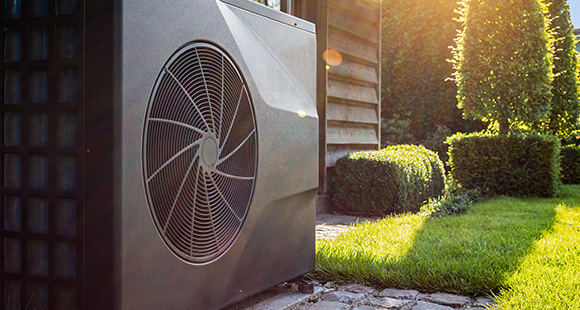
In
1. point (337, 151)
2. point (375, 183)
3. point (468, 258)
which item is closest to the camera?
point (468, 258)

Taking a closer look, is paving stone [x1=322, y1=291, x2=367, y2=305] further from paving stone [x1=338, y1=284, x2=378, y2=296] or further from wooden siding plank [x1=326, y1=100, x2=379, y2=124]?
wooden siding plank [x1=326, y1=100, x2=379, y2=124]

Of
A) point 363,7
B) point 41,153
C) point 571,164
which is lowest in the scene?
point 571,164

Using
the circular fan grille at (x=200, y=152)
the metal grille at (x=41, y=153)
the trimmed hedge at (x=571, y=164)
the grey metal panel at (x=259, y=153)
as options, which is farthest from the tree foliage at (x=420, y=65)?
the metal grille at (x=41, y=153)

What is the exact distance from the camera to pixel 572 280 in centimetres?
242

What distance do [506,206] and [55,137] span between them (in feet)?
16.5

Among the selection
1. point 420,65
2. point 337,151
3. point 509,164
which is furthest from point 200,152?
point 420,65

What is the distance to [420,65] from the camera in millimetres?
12438

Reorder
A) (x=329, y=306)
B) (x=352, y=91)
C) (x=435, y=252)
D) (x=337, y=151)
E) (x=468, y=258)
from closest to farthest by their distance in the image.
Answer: (x=329, y=306)
(x=468, y=258)
(x=435, y=252)
(x=337, y=151)
(x=352, y=91)

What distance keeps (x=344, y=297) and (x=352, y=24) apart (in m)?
3.75

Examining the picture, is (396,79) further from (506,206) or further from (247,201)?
(247,201)

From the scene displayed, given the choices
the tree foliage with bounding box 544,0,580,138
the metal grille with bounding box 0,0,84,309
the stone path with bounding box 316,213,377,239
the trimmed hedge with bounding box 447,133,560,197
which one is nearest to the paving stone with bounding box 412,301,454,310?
the metal grille with bounding box 0,0,84,309

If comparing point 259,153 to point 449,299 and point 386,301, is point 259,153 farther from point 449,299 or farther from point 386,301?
point 449,299

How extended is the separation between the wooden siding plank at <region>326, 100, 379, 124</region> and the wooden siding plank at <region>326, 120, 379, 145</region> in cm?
6

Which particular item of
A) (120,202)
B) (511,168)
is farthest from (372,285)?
(511,168)
